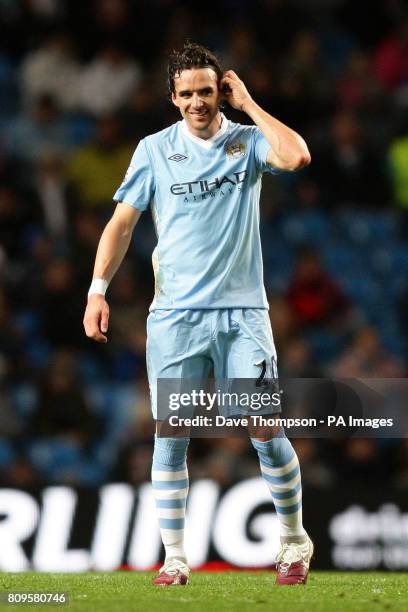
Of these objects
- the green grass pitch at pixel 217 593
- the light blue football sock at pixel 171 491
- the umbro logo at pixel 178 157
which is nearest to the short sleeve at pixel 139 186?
the umbro logo at pixel 178 157

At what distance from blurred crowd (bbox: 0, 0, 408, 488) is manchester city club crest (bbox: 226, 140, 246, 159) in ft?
12.9

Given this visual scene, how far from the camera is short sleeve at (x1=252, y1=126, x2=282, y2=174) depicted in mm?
6398

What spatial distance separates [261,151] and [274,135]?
201 mm

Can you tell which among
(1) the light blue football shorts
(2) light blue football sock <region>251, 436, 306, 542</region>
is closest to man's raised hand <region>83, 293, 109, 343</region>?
(1) the light blue football shorts

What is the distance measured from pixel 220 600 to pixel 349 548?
3564 mm

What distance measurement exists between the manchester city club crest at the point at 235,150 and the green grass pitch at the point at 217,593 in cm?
203

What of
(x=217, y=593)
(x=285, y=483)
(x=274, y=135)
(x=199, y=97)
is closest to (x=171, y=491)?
(x=285, y=483)

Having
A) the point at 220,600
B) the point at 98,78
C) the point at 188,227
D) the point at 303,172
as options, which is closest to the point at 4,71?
the point at 98,78

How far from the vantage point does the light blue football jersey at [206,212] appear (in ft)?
20.8

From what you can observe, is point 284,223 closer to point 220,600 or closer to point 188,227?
point 188,227

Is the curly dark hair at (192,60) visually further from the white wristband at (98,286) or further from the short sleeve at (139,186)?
the white wristband at (98,286)

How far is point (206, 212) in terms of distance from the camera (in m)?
6.38

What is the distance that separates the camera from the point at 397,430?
31.4ft

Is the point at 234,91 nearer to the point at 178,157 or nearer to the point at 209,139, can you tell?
the point at 209,139
